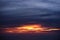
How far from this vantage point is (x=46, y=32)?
1618mm

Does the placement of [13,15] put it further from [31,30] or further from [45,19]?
[45,19]

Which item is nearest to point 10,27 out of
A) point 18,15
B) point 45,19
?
point 18,15

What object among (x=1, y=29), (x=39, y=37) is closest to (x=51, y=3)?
(x=39, y=37)

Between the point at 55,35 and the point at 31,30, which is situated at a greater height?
the point at 31,30

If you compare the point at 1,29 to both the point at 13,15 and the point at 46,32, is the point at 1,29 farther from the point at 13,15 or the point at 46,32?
the point at 46,32

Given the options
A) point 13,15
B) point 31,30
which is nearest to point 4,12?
point 13,15

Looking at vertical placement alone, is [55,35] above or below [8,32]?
below

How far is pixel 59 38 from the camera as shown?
5.39 ft

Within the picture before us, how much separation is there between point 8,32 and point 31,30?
316 mm

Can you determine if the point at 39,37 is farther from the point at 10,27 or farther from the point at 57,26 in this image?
the point at 10,27

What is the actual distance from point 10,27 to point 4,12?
0.22 metres

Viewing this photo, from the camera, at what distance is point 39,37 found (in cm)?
167

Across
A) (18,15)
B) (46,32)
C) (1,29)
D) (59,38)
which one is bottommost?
(59,38)

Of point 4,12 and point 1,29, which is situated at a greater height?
point 4,12
